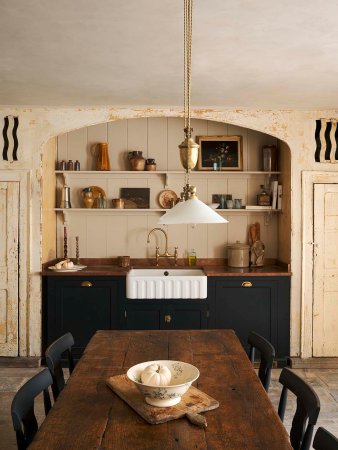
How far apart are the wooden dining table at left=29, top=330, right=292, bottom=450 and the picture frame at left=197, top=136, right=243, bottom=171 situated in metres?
3.14

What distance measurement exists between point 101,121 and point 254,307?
8.20ft

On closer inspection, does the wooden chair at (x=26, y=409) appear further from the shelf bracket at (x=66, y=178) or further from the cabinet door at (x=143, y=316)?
the shelf bracket at (x=66, y=178)

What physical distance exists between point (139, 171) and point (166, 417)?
153 inches

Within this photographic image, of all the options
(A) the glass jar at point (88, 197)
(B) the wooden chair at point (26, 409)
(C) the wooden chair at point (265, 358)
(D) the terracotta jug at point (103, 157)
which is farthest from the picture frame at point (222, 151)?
(B) the wooden chair at point (26, 409)

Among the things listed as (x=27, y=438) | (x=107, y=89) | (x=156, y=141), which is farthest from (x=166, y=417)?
(x=156, y=141)

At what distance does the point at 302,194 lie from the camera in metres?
5.17

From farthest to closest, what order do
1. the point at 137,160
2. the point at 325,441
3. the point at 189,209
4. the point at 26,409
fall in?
the point at 137,160
the point at 189,209
the point at 26,409
the point at 325,441

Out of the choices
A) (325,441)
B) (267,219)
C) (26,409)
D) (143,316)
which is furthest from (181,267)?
(325,441)

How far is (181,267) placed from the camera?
5535 mm

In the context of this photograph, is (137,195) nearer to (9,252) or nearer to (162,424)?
(9,252)

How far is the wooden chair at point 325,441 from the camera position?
168 cm

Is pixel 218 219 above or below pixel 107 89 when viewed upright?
below

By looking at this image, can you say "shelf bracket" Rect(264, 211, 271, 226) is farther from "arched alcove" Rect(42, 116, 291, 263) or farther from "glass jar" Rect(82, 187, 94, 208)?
"glass jar" Rect(82, 187, 94, 208)

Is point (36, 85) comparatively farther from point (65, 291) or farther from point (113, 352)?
point (113, 352)
